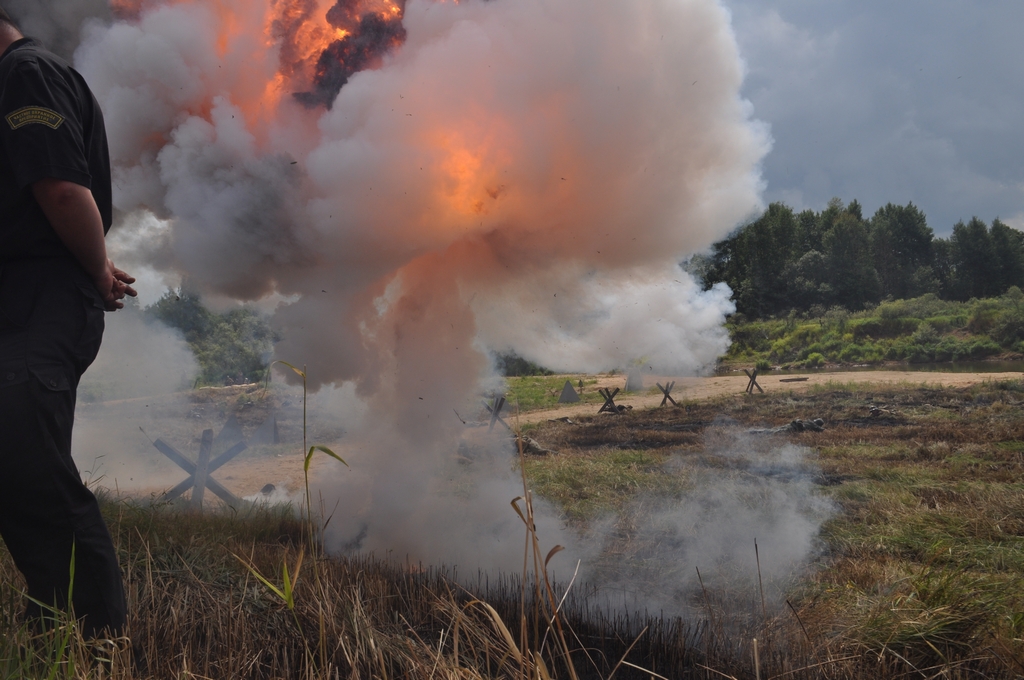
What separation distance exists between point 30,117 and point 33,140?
0.23ft

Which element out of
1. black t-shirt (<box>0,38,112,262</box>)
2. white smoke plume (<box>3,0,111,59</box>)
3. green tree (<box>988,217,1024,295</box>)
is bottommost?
black t-shirt (<box>0,38,112,262</box>)

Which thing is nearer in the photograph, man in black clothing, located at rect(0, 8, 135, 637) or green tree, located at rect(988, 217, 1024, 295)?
man in black clothing, located at rect(0, 8, 135, 637)

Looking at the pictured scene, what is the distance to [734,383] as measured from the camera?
19.1 m

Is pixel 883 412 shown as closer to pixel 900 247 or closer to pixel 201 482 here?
pixel 201 482

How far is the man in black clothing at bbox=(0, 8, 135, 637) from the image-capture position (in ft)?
5.31

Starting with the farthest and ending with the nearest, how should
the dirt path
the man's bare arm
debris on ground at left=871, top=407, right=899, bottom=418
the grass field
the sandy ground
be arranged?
the dirt path → debris on ground at left=871, top=407, right=899, bottom=418 → the sandy ground → the grass field → the man's bare arm

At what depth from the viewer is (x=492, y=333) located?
22.5 feet

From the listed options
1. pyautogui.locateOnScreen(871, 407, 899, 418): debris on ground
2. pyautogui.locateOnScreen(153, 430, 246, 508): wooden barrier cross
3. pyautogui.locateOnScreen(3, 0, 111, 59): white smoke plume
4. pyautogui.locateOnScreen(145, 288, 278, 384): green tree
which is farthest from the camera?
pyautogui.locateOnScreen(145, 288, 278, 384): green tree

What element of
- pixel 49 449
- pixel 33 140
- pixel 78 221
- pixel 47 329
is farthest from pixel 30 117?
pixel 49 449

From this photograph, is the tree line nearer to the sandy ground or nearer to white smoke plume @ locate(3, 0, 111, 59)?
the sandy ground

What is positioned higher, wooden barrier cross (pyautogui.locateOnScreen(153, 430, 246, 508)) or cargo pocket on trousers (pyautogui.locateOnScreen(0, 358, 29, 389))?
cargo pocket on trousers (pyautogui.locateOnScreen(0, 358, 29, 389))

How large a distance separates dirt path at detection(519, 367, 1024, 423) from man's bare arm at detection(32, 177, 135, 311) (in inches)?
482

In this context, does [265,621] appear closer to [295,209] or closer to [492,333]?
[295,209]

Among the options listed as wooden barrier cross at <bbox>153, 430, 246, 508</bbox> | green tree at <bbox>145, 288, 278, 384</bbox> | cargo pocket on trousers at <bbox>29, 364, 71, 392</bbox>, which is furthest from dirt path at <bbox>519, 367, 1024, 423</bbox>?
cargo pocket on trousers at <bbox>29, 364, 71, 392</bbox>
